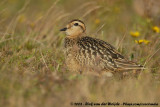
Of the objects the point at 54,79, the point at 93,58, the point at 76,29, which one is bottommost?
the point at 54,79

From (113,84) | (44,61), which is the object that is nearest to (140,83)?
(113,84)

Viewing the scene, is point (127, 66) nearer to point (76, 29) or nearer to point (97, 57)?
point (97, 57)

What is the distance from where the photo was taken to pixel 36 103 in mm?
5531

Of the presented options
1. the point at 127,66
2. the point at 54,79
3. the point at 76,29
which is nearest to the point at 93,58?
the point at 127,66

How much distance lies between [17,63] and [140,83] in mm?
2726

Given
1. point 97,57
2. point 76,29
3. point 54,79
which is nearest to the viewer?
point 54,79

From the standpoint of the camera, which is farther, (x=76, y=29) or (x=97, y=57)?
(x=76, y=29)

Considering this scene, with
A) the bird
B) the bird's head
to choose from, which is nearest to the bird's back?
the bird

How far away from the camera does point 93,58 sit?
711 centimetres

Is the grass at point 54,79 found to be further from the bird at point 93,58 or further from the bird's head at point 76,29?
the bird's head at point 76,29

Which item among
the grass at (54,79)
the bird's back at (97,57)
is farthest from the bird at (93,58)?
the grass at (54,79)

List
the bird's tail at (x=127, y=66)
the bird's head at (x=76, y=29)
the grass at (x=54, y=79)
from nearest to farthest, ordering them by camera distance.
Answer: the grass at (x=54, y=79) < the bird's tail at (x=127, y=66) < the bird's head at (x=76, y=29)

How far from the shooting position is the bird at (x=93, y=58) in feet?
23.3

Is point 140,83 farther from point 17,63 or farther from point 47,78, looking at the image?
point 17,63
